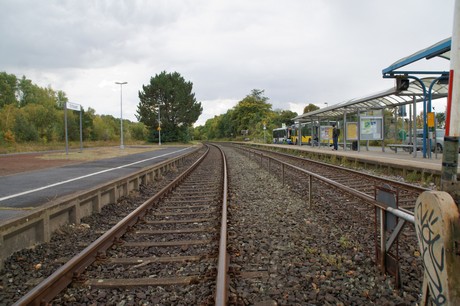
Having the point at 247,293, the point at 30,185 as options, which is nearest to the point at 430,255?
the point at 247,293

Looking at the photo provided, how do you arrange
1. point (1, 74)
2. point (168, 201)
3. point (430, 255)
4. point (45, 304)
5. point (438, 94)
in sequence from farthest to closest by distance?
point (1, 74) < point (438, 94) < point (168, 201) < point (45, 304) < point (430, 255)

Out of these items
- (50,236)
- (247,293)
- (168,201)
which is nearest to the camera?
(247,293)

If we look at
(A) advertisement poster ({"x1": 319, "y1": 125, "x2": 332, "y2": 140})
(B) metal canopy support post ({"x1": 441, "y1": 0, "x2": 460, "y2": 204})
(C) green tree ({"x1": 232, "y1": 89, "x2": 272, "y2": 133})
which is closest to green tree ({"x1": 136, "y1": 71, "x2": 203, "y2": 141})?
(C) green tree ({"x1": 232, "y1": 89, "x2": 272, "y2": 133})

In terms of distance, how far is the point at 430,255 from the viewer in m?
2.40

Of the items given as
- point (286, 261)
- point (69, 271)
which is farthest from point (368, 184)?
point (69, 271)

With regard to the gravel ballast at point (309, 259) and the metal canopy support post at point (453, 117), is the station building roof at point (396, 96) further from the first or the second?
the metal canopy support post at point (453, 117)

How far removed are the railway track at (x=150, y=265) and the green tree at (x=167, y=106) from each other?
5678 centimetres

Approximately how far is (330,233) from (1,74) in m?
89.5

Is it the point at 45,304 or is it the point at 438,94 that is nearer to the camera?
the point at 45,304

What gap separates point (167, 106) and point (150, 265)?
61.1 meters

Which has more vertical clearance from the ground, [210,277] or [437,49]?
[437,49]

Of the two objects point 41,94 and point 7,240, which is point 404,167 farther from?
point 41,94

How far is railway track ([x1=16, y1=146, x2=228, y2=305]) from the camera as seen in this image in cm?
347

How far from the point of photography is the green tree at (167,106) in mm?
62188
